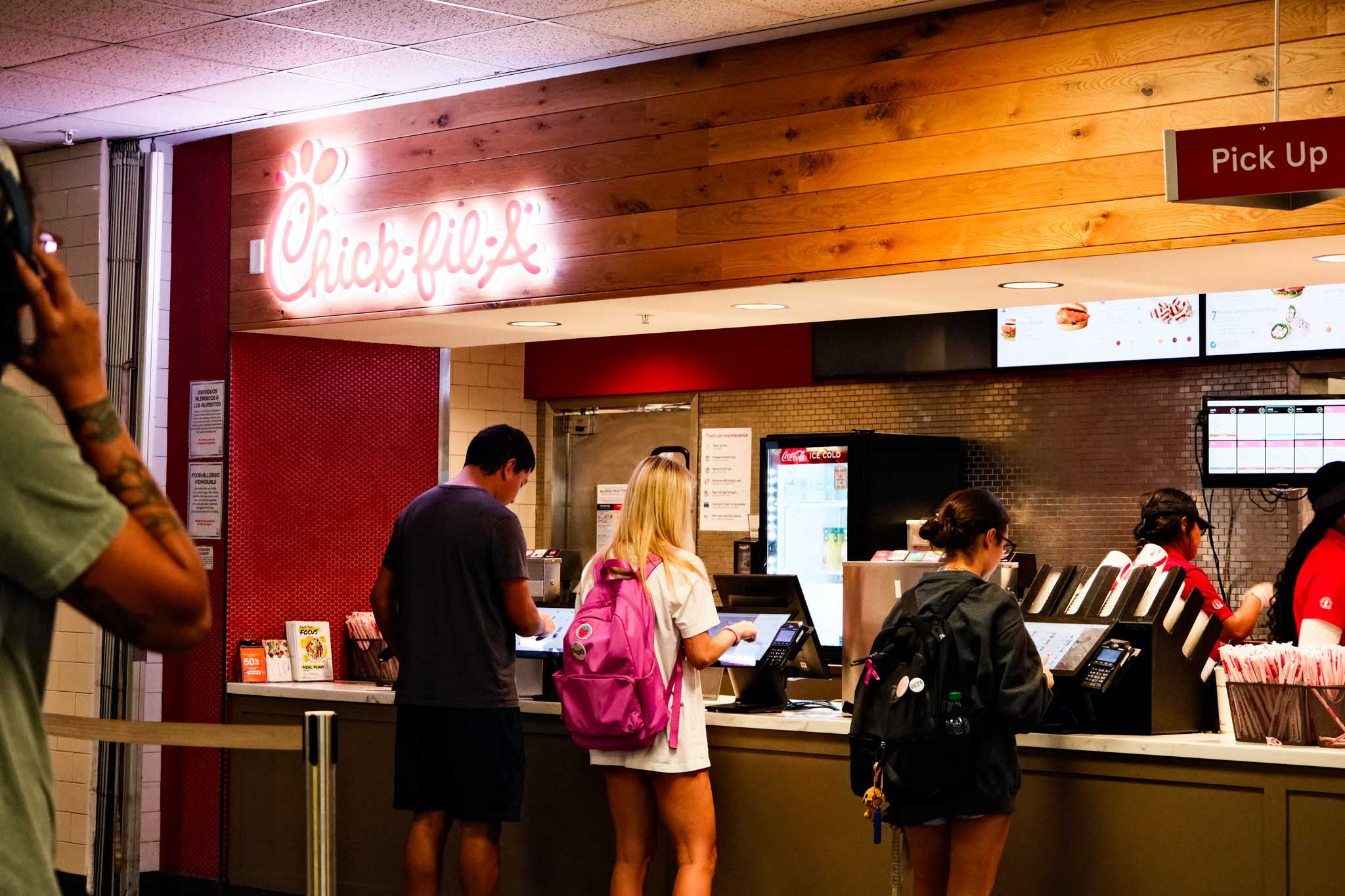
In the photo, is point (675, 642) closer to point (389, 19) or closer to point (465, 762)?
point (465, 762)

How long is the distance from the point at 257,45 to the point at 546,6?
111 centimetres

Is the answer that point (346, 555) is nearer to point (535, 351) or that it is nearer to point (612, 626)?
point (612, 626)

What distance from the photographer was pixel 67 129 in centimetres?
650

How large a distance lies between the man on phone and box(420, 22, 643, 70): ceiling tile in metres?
3.73

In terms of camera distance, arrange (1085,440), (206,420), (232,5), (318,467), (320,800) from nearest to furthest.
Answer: (320,800)
(232,5)
(206,420)
(318,467)
(1085,440)

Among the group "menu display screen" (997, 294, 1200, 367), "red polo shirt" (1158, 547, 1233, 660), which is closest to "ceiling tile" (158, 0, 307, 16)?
"red polo shirt" (1158, 547, 1233, 660)

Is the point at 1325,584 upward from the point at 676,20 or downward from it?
downward

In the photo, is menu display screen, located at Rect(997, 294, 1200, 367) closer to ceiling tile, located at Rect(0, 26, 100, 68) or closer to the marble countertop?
the marble countertop

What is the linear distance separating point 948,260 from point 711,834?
1773 mm

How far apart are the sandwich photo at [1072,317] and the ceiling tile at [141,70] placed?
12.9 feet

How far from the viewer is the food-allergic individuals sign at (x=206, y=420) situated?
6.36m

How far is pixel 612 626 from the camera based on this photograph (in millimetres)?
4543

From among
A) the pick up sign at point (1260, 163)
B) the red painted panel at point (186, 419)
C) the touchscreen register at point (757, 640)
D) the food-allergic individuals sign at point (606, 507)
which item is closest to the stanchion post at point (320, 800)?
the pick up sign at point (1260, 163)

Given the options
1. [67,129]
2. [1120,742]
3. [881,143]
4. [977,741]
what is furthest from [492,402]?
[977,741]
